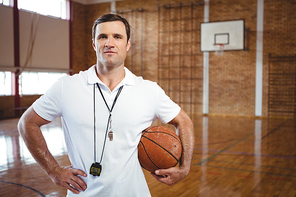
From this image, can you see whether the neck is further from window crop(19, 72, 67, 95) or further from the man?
window crop(19, 72, 67, 95)

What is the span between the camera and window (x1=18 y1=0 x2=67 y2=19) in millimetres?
11816

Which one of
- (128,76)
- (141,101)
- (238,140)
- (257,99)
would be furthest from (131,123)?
(257,99)

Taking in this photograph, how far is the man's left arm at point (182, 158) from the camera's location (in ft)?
4.90

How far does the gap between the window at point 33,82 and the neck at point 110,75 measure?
11089mm

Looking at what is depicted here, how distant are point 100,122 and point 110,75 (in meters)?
0.24

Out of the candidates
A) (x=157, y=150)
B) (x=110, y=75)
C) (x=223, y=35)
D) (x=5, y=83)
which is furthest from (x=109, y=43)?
(x=5, y=83)

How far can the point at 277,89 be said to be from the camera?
11.0 m

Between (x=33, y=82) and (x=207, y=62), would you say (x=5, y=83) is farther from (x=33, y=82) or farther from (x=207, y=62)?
(x=207, y=62)

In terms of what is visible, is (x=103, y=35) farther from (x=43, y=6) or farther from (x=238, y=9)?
(x=43, y=6)

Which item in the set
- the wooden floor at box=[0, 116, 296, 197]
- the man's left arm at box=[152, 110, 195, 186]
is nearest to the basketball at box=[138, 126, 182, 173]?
the man's left arm at box=[152, 110, 195, 186]

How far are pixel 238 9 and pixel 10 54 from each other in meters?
8.44

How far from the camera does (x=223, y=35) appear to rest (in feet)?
35.5

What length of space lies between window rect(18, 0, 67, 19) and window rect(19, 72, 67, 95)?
2490 millimetres

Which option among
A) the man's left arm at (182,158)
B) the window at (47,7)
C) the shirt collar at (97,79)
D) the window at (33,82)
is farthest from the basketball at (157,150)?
the window at (47,7)
